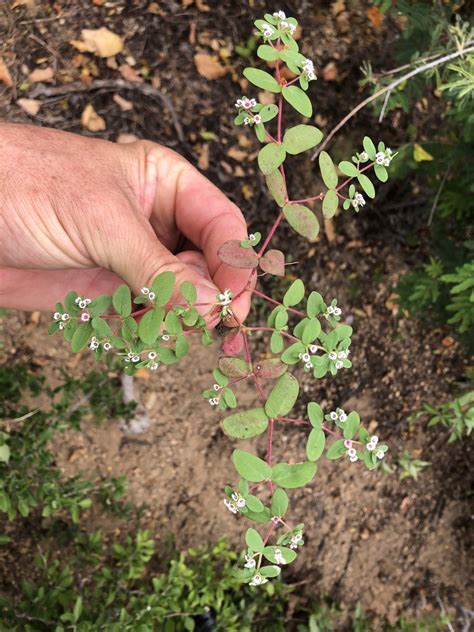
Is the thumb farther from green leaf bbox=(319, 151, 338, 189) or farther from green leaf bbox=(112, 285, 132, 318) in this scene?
green leaf bbox=(319, 151, 338, 189)


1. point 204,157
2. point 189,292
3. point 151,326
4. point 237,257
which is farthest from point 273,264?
point 204,157

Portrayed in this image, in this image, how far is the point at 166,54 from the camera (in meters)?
3.24

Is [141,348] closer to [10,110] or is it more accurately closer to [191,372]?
[191,372]

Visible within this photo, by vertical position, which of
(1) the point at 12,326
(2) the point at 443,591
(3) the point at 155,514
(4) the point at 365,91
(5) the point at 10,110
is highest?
(5) the point at 10,110

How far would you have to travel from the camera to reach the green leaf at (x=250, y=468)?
1208 millimetres

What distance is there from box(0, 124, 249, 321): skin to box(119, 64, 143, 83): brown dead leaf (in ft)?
4.03

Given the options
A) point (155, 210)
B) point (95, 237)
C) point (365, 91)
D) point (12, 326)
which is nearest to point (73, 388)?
point (12, 326)

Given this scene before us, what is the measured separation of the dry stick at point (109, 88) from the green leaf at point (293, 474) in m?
2.40

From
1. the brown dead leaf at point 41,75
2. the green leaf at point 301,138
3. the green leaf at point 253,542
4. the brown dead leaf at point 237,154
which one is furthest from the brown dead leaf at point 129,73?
the green leaf at point 253,542

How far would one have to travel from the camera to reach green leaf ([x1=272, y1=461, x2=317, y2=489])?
1234mm

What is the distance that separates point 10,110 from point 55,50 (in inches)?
15.6

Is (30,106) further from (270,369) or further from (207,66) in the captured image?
(270,369)

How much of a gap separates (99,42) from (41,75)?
1.16 feet

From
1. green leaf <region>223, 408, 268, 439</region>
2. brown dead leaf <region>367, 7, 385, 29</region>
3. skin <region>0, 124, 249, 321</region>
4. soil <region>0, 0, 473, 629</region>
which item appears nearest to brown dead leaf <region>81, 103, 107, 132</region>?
soil <region>0, 0, 473, 629</region>
